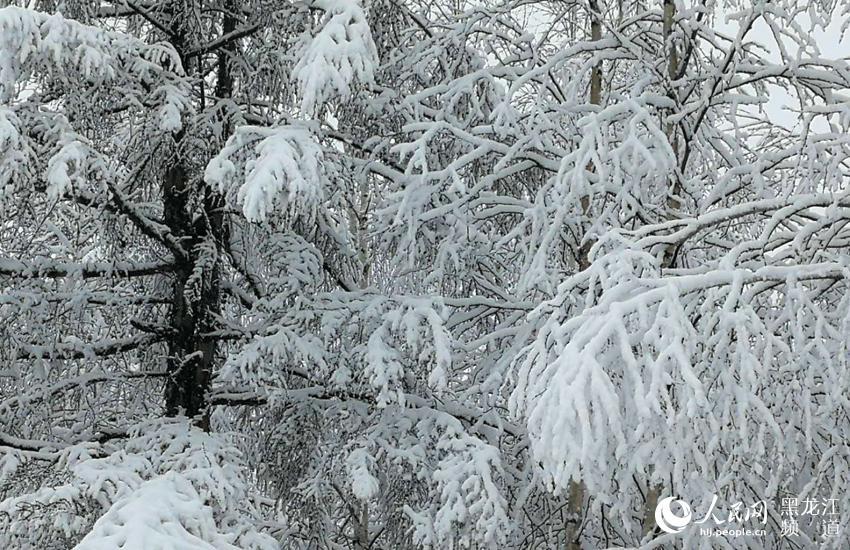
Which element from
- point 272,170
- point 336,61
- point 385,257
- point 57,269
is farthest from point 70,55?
point 385,257

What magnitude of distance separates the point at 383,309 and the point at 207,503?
5.10ft

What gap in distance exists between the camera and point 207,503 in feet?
14.6

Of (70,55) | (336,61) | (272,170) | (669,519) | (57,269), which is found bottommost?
→ (669,519)

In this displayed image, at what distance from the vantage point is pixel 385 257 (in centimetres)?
623

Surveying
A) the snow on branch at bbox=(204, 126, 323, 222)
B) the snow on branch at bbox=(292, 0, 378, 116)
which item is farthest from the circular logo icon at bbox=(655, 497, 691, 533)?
the snow on branch at bbox=(292, 0, 378, 116)

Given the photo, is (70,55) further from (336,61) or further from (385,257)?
(385,257)

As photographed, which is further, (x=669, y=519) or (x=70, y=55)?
(x=669, y=519)

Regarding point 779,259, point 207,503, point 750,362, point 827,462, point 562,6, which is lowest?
point 207,503

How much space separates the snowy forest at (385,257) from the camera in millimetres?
3574

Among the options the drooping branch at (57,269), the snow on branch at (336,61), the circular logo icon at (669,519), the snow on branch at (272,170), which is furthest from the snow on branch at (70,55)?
the circular logo icon at (669,519)

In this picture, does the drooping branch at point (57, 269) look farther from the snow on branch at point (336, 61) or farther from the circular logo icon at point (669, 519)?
the circular logo icon at point (669, 519)

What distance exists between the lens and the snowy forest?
357cm

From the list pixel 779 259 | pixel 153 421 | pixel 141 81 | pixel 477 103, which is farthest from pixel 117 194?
pixel 779 259

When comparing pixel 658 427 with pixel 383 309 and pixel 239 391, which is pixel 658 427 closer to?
pixel 383 309
